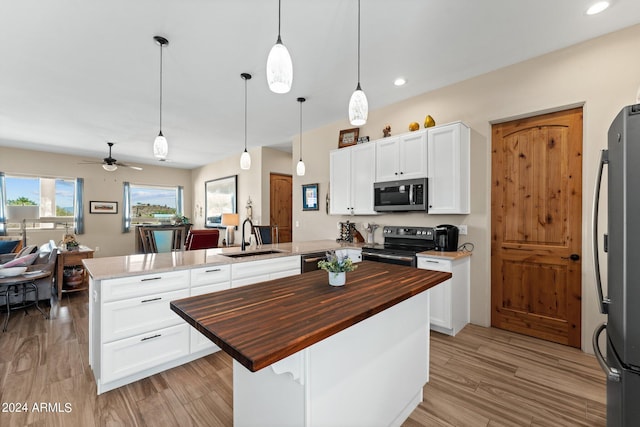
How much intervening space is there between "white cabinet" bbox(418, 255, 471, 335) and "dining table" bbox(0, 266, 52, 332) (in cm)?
481

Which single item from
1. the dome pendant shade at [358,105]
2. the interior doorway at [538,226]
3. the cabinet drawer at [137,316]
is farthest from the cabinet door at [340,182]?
the cabinet drawer at [137,316]

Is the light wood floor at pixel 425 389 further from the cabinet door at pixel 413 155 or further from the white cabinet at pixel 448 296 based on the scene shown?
the cabinet door at pixel 413 155

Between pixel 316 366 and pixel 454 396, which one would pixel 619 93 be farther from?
pixel 316 366

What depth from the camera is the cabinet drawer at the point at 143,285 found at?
203 cm

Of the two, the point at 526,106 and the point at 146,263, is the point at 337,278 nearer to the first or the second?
the point at 146,263

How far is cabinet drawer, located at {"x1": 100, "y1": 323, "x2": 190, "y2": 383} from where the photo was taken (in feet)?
6.68

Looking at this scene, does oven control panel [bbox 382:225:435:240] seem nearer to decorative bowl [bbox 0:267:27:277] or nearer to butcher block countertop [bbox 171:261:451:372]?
butcher block countertop [bbox 171:261:451:372]

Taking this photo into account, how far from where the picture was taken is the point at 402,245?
3.69 metres

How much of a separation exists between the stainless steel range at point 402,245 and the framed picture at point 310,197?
63.8 inches

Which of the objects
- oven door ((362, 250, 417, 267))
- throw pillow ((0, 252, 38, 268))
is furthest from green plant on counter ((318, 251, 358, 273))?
throw pillow ((0, 252, 38, 268))

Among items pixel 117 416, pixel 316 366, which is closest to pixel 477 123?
pixel 316 366

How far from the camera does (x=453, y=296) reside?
117 inches

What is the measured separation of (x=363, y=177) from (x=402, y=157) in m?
0.67

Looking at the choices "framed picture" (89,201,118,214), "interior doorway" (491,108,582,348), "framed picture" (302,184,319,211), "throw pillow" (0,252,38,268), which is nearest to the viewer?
"interior doorway" (491,108,582,348)
